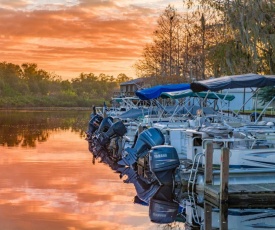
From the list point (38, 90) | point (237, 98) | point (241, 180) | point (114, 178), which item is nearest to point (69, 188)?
point (114, 178)

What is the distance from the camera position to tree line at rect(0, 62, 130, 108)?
10862cm

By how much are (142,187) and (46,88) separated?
114897 mm

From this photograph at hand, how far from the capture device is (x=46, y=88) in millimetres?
128250

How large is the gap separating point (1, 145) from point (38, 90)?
9947 cm

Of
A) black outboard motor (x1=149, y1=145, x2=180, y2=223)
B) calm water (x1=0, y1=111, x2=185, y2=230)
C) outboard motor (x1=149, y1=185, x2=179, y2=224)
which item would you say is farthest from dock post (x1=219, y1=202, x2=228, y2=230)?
black outboard motor (x1=149, y1=145, x2=180, y2=223)

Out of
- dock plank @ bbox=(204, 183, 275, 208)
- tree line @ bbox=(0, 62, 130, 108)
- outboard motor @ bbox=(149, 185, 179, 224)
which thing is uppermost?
tree line @ bbox=(0, 62, 130, 108)

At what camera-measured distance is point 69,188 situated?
15.8 meters


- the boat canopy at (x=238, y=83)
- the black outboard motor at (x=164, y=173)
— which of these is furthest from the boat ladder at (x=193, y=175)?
the boat canopy at (x=238, y=83)

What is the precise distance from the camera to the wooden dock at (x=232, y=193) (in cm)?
1169

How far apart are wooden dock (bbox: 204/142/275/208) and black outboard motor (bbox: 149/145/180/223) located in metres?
1.32

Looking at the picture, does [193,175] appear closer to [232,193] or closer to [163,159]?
[163,159]

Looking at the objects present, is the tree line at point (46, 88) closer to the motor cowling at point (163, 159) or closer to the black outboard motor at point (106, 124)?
the black outboard motor at point (106, 124)

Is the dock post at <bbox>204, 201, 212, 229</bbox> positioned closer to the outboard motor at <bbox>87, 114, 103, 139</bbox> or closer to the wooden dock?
the wooden dock

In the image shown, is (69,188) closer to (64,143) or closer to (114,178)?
(114,178)
